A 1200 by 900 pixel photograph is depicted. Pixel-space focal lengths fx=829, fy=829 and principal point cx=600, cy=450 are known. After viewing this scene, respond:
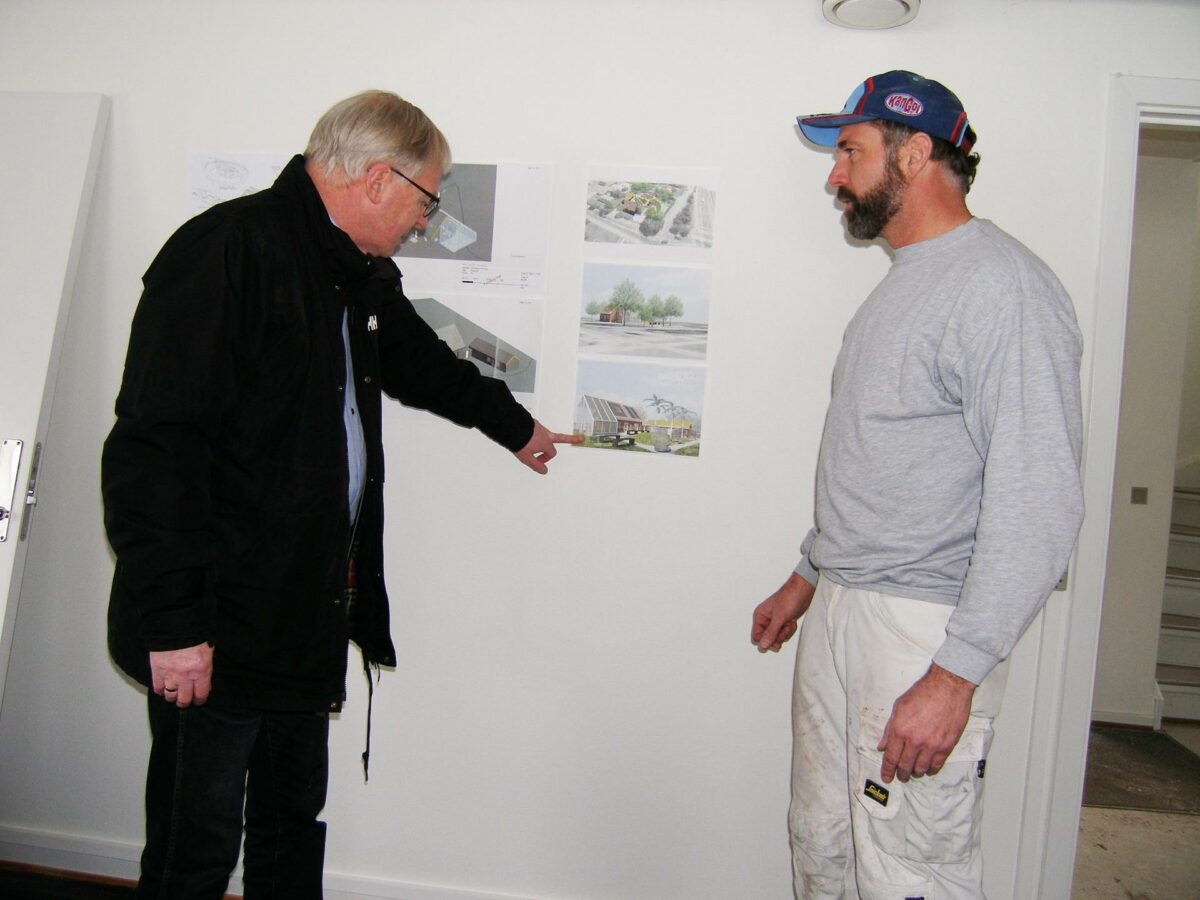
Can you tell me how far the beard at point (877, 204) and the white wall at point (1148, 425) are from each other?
118 inches

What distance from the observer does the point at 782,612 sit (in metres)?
1.79

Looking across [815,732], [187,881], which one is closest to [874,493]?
[815,732]

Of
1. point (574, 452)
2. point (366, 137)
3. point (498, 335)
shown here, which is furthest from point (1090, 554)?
point (366, 137)

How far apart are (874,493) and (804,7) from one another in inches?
45.9

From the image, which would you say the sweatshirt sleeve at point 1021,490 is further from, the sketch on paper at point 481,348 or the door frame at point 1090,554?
the sketch on paper at point 481,348

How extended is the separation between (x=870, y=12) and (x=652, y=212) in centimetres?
61

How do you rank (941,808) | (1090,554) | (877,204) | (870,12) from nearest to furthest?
(941,808) < (877,204) < (870,12) < (1090,554)

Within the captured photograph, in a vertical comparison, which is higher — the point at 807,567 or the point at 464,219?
the point at 464,219

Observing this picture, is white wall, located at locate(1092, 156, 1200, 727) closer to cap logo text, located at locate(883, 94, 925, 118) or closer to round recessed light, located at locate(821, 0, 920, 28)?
round recessed light, located at locate(821, 0, 920, 28)

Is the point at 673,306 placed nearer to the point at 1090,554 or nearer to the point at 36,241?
the point at 1090,554

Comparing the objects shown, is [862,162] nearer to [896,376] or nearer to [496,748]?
[896,376]

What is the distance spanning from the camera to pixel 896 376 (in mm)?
1339

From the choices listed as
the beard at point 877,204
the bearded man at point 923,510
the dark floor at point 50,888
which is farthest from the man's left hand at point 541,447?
the dark floor at point 50,888

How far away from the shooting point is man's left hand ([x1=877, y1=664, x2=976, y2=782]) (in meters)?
1.20
